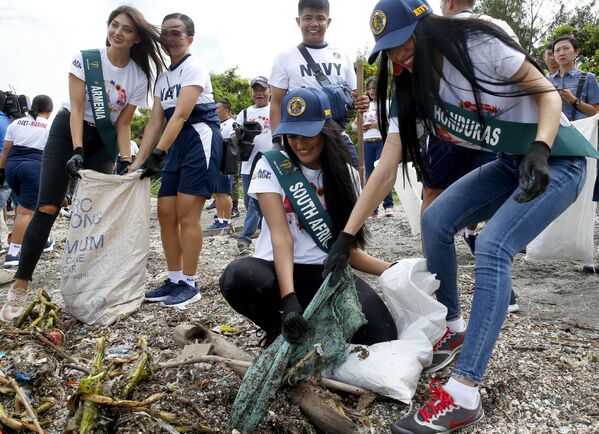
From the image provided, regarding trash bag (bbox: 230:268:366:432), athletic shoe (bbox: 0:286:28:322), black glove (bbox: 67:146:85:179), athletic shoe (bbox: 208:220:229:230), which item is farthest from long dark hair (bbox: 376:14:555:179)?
athletic shoe (bbox: 208:220:229:230)

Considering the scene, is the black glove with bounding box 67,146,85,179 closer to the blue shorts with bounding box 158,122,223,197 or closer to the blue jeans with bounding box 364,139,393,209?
the blue shorts with bounding box 158,122,223,197

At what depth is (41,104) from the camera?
664 cm

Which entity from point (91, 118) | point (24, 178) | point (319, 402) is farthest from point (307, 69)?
point (24, 178)

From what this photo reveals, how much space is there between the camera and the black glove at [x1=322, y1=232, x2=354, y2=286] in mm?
2283

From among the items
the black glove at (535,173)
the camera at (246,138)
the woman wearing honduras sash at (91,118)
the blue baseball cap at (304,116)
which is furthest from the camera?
the camera at (246,138)

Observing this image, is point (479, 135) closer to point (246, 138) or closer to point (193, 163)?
point (193, 163)

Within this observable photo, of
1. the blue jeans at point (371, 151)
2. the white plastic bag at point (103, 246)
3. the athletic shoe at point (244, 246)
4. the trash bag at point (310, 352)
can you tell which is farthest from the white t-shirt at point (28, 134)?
the trash bag at point (310, 352)

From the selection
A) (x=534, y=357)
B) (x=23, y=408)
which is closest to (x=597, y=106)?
(x=534, y=357)

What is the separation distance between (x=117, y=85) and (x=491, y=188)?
8.35 feet

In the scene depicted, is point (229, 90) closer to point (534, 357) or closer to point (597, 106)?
point (597, 106)

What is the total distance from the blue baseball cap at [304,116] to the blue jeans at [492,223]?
0.64 m

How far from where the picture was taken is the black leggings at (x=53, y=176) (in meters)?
3.55

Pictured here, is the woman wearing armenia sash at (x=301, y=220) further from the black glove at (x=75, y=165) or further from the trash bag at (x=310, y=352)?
the black glove at (x=75, y=165)

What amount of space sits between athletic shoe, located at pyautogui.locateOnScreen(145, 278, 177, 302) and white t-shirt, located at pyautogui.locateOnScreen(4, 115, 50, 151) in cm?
279
